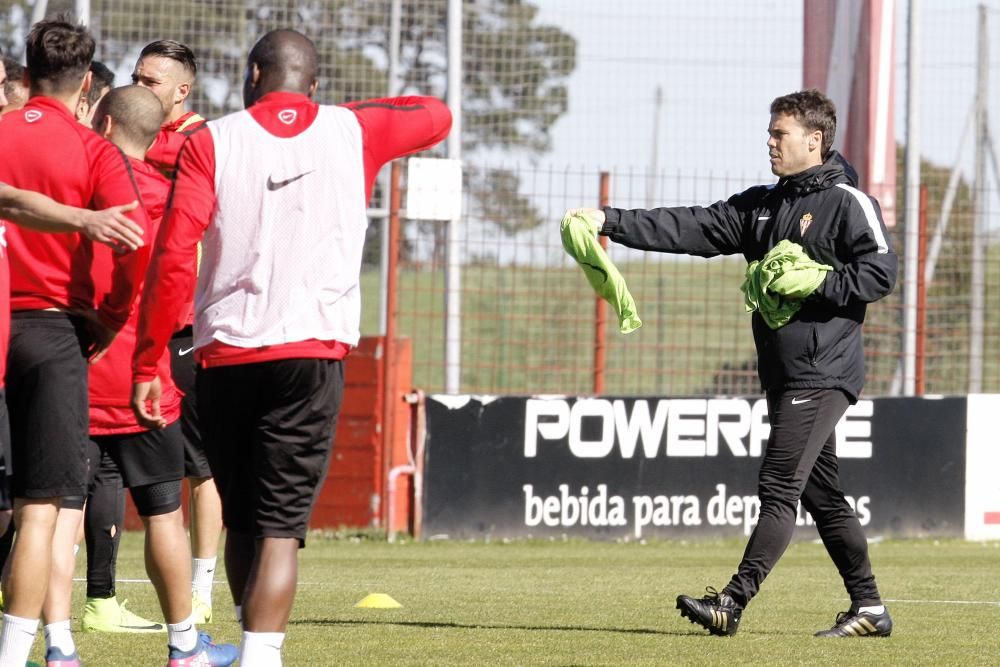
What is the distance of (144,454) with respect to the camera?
19.0 feet

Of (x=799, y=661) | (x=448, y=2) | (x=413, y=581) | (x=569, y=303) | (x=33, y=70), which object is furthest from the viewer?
(x=569, y=303)

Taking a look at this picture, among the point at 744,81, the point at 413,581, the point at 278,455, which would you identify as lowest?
the point at 413,581

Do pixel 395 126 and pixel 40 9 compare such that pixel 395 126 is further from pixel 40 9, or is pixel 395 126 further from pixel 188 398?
pixel 40 9

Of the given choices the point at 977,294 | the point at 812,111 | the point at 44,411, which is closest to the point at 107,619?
the point at 44,411

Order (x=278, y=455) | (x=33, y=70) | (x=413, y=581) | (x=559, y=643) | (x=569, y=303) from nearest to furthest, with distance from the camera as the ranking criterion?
1. (x=278, y=455)
2. (x=33, y=70)
3. (x=559, y=643)
4. (x=413, y=581)
5. (x=569, y=303)

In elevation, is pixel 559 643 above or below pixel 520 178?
below

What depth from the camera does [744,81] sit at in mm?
14242

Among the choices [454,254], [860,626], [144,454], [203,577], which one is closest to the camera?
[144,454]

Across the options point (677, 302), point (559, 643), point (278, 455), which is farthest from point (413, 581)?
point (677, 302)

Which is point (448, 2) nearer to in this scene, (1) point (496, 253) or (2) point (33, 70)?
(1) point (496, 253)

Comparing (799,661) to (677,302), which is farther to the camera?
(677,302)

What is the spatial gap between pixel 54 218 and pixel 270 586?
46.8 inches

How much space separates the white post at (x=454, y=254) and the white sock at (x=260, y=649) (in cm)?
771

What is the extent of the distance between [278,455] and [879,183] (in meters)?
9.99
